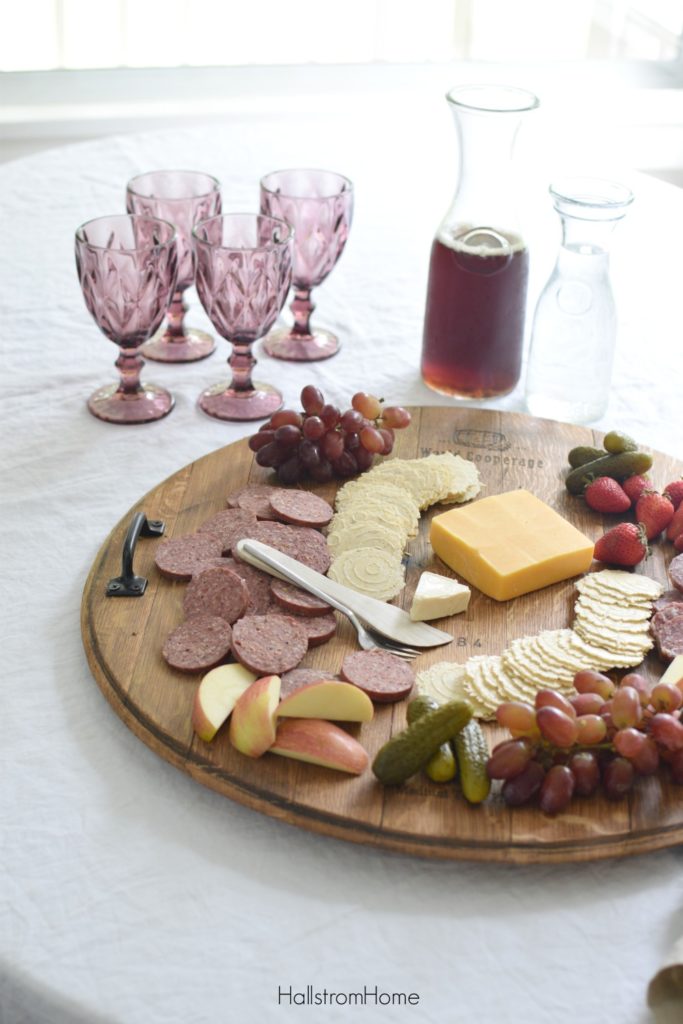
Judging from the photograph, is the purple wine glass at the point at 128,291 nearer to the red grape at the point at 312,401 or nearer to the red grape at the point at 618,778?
the red grape at the point at 312,401

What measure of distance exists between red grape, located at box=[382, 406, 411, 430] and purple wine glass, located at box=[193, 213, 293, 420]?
0.18 meters

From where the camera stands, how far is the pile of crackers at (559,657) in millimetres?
977

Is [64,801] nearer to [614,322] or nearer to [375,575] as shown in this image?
[375,575]

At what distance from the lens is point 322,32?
11.4 feet

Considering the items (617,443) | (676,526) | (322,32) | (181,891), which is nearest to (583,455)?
(617,443)

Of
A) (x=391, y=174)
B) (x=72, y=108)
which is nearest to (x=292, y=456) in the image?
(x=391, y=174)

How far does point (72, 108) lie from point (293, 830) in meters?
2.68

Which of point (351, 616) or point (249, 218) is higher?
point (249, 218)

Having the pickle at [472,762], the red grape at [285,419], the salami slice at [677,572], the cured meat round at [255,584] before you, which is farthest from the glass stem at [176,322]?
the pickle at [472,762]

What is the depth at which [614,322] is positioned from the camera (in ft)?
4.59

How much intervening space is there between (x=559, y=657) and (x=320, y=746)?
0.24 m

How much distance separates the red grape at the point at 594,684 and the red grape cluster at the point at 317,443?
0.47 metres

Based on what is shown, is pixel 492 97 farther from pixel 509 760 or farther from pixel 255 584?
pixel 509 760

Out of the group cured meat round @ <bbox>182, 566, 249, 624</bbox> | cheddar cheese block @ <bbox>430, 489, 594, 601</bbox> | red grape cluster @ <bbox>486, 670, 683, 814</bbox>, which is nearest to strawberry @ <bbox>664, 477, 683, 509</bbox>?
cheddar cheese block @ <bbox>430, 489, 594, 601</bbox>
